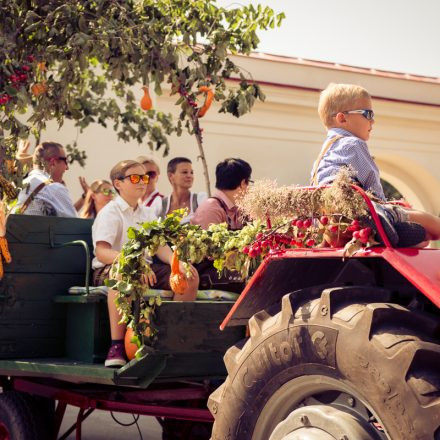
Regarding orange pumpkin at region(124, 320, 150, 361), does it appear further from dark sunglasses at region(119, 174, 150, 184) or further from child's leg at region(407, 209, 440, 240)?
child's leg at region(407, 209, 440, 240)

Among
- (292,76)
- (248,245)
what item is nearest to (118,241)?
(248,245)

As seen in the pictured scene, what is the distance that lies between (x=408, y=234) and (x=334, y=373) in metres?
0.57

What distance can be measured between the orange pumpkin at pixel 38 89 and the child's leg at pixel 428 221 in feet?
14.5

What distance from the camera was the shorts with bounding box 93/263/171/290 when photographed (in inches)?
209

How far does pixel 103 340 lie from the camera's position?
5086 mm

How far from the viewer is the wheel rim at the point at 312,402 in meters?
3.12

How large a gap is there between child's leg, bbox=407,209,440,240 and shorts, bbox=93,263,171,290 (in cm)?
199

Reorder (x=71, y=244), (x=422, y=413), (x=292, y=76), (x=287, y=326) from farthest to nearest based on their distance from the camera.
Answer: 1. (x=292, y=76)
2. (x=71, y=244)
3. (x=287, y=326)
4. (x=422, y=413)

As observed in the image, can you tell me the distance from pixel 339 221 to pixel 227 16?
4.49 meters

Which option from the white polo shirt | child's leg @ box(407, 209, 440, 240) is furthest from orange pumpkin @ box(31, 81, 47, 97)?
child's leg @ box(407, 209, 440, 240)

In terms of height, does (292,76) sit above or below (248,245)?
above

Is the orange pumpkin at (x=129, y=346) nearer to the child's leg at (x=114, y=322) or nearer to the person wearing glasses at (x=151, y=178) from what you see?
the child's leg at (x=114, y=322)

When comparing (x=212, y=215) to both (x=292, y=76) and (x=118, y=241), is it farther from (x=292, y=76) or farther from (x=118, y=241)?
(x=292, y=76)

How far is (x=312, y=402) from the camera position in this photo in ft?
10.9
